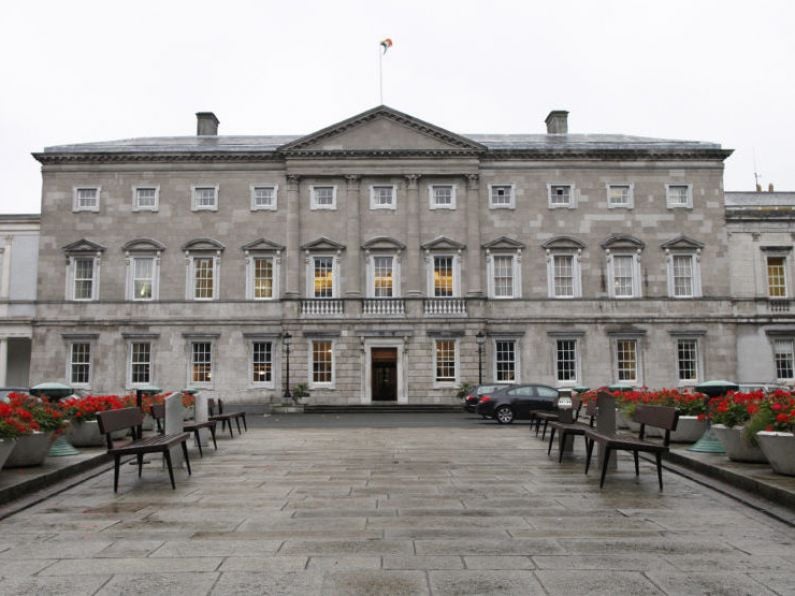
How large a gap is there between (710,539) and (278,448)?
10525 mm

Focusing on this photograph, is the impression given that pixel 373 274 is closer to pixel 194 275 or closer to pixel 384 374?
pixel 384 374

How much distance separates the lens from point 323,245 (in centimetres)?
3688

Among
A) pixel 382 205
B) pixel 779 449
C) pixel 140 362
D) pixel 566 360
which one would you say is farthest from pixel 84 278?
pixel 779 449

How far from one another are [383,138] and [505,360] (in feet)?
42.7

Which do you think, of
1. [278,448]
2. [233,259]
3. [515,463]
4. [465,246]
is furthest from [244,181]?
[515,463]

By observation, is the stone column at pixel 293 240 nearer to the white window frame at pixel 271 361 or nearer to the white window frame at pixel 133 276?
the white window frame at pixel 271 361

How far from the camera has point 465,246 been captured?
3691cm

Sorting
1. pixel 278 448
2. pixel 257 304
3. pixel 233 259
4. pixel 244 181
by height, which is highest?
pixel 244 181

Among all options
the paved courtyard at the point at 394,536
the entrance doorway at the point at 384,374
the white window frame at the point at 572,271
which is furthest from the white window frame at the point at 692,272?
the paved courtyard at the point at 394,536

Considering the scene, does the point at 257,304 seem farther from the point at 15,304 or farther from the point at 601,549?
the point at 601,549

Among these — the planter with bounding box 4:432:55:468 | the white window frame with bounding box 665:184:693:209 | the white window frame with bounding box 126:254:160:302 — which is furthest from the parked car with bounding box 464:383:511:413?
the planter with bounding box 4:432:55:468

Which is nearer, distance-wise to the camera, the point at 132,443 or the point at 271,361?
the point at 132,443

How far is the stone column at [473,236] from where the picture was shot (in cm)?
3648

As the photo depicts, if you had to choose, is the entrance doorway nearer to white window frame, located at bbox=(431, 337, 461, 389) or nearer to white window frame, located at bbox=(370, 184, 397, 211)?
white window frame, located at bbox=(431, 337, 461, 389)
